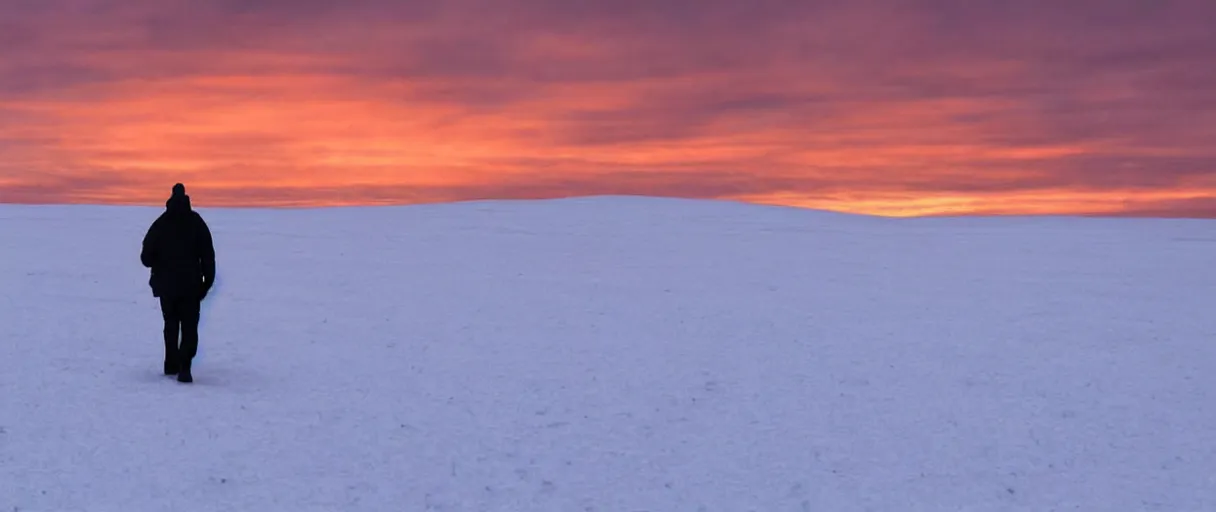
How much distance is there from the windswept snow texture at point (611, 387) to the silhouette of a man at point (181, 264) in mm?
615

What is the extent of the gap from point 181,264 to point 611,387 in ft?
13.5

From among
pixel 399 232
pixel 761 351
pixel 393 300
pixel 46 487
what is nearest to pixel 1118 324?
pixel 761 351

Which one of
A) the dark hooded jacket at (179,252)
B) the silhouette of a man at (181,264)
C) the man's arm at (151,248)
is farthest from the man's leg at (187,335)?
the man's arm at (151,248)

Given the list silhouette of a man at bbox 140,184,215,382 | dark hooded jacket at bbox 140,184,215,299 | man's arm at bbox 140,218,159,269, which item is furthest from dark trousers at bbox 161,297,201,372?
man's arm at bbox 140,218,159,269

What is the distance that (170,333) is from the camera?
11.8m

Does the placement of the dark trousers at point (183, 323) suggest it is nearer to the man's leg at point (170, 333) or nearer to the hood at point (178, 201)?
the man's leg at point (170, 333)

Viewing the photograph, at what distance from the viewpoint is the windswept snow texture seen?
8.80m

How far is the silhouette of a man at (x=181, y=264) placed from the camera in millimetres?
11461

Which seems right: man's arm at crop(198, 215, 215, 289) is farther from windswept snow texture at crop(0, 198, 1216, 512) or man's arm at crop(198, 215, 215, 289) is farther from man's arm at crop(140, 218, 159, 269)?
windswept snow texture at crop(0, 198, 1216, 512)

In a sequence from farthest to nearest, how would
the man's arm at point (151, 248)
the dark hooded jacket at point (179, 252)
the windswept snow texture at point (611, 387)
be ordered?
the man's arm at point (151, 248), the dark hooded jacket at point (179, 252), the windswept snow texture at point (611, 387)

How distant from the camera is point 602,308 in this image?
16984 mm

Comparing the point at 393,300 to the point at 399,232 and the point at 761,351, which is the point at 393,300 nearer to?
the point at 761,351

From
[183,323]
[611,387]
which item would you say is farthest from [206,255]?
[611,387]

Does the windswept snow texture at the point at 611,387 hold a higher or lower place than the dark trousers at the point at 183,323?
lower
